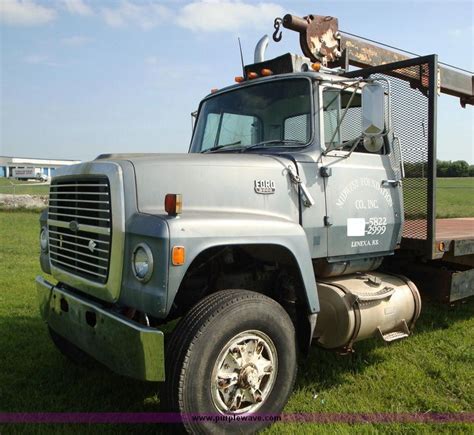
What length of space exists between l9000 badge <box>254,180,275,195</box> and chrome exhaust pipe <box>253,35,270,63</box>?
6.22ft

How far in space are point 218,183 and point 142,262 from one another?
0.82m

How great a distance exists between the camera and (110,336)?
2938 millimetres

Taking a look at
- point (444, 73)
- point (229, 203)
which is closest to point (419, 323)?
point (444, 73)

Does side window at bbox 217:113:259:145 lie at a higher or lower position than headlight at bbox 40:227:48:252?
higher

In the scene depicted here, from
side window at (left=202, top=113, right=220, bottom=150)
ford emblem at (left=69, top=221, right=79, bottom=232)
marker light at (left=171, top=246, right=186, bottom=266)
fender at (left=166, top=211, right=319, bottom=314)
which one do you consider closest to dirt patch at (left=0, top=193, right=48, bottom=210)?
side window at (left=202, top=113, right=220, bottom=150)

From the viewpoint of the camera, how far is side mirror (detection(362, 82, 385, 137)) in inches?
136

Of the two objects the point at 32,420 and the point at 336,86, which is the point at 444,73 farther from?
the point at 32,420

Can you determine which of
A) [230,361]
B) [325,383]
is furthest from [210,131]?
[325,383]

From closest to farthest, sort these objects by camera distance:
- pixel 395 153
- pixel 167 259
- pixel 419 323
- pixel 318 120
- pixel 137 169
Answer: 1. pixel 167 259
2. pixel 137 169
3. pixel 318 120
4. pixel 395 153
5. pixel 419 323

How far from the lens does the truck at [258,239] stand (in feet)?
9.42

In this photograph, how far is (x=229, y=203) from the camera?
3348 millimetres

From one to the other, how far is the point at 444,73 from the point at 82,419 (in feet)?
14.9

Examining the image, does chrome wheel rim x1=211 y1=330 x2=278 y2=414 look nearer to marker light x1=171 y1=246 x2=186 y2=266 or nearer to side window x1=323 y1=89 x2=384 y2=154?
marker light x1=171 y1=246 x2=186 y2=266

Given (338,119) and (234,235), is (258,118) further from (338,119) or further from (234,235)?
(234,235)
